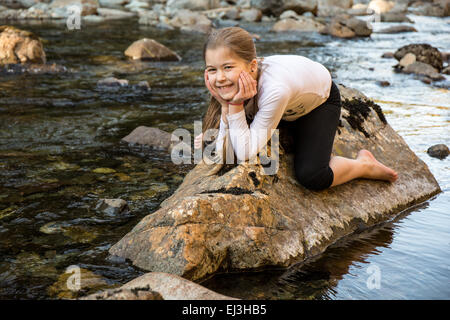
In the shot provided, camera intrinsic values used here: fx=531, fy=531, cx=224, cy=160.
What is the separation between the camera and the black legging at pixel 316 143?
411cm

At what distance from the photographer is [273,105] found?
12.0 ft

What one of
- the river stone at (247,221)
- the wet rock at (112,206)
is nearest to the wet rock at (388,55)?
the river stone at (247,221)

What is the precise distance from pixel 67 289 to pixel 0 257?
751 mm

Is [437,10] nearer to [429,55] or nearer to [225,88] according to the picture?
[429,55]

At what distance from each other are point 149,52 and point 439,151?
8099 millimetres

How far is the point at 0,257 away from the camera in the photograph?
375cm

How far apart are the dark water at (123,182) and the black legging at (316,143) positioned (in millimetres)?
540

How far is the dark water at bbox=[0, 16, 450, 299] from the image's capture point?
11.4 feet

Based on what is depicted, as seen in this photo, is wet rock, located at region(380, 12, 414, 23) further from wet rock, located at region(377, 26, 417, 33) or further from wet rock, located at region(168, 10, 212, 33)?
wet rock, located at region(168, 10, 212, 33)

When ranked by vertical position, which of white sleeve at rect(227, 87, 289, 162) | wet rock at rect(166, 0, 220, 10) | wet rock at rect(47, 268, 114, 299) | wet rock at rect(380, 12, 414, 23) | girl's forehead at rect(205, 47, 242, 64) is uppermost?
girl's forehead at rect(205, 47, 242, 64)

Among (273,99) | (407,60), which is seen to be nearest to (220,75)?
(273,99)

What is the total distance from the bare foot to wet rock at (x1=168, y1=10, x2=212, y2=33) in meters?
14.1

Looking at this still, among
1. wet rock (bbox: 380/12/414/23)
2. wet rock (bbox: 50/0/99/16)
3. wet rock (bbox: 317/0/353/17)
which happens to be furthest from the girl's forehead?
wet rock (bbox: 317/0/353/17)
